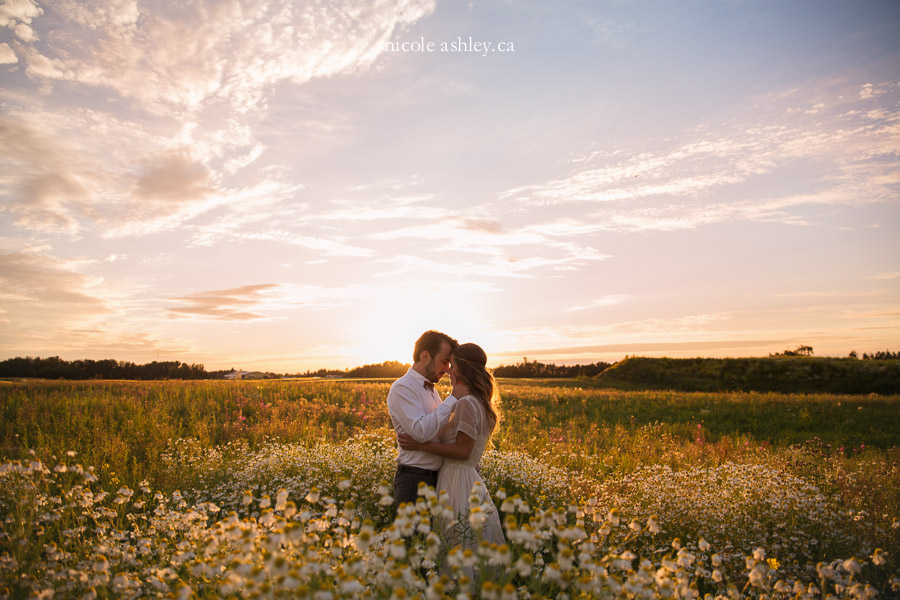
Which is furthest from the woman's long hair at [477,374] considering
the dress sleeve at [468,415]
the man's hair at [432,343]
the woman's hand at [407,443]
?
the woman's hand at [407,443]

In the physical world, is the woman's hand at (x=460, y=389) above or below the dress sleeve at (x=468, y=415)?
above

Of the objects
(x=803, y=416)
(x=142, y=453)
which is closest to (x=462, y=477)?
(x=142, y=453)

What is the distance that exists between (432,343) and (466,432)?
4.14 ft

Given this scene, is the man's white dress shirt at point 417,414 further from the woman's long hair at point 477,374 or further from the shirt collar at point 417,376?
the woman's long hair at point 477,374

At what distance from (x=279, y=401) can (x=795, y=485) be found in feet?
48.2

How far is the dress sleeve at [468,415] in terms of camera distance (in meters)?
5.45

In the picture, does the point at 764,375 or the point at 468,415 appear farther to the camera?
the point at 764,375

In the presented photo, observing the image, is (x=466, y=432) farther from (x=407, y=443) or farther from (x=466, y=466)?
(x=407, y=443)

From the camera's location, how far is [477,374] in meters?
5.63

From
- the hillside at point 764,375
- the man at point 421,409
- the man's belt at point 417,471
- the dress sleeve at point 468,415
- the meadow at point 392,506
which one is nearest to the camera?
the meadow at point 392,506

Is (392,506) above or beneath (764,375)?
above

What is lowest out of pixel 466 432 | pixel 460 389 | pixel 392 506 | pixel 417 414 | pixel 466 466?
pixel 392 506

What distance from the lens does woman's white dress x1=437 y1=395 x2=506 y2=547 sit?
5446mm

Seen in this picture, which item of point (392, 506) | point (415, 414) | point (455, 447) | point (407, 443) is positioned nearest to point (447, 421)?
point (455, 447)
